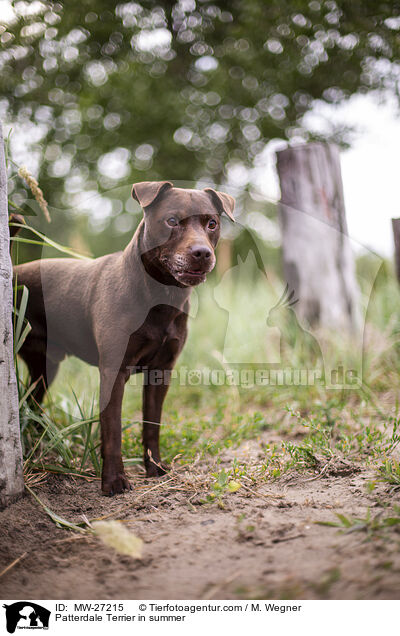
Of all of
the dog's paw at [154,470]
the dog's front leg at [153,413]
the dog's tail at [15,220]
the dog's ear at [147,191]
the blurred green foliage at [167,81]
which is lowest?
the dog's paw at [154,470]

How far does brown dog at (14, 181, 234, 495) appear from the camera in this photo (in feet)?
7.57

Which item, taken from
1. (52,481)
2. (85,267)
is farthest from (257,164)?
(52,481)

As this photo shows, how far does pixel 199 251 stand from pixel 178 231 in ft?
0.66

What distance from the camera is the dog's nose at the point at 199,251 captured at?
218 centimetres

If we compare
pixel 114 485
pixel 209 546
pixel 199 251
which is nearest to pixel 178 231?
pixel 199 251

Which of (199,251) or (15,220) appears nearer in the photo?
(199,251)

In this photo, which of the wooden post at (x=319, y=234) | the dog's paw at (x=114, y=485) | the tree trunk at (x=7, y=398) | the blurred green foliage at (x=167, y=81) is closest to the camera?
the tree trunk at (x=7, y=398)

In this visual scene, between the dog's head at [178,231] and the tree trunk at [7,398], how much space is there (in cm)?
65

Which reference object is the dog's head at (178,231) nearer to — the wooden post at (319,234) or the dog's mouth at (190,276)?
the dog's mouth at (190,276)
